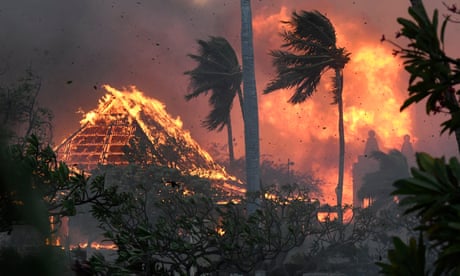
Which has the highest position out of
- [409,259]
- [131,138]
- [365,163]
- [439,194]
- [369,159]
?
[369,159]

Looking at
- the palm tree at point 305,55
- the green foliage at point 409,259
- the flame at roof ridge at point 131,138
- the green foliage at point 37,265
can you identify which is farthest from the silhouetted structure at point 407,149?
the green foliage at point 37,265

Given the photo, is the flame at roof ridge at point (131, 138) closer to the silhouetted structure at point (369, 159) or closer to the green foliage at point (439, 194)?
the green foliage at point (439, 194)

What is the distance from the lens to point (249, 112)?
29297 mm

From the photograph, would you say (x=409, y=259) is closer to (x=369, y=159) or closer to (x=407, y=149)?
(x=369, y=159)

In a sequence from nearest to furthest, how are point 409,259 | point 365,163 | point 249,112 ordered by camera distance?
point 409,259 → point 249,112 → point 365,163

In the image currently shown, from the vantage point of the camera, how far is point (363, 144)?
108 m

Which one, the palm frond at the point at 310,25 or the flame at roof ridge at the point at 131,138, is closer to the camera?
the palm frond at the point at 310,25

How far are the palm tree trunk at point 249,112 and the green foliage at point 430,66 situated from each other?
2434cm

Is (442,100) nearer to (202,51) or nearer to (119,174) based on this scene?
(119,174)

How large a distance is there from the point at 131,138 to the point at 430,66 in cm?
4632

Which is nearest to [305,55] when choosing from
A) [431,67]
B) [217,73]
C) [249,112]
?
[249,112]

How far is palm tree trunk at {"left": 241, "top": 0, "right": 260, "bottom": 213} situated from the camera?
28.6m

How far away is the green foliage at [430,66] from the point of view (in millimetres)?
3678

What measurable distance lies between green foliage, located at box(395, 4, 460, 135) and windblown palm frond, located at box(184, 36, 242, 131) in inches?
1684
